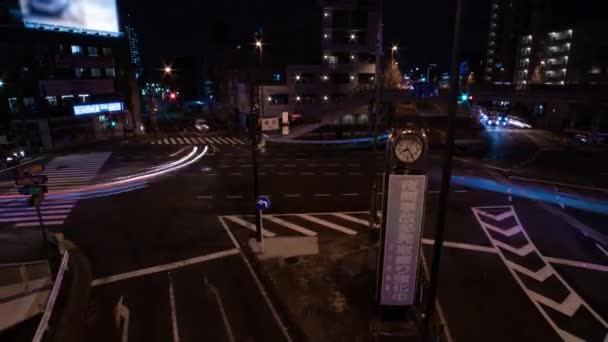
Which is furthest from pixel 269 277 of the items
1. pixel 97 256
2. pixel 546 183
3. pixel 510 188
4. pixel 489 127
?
pixel 489 127

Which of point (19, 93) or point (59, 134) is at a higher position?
point (19, 93)

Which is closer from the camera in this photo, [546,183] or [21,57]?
[546,183]

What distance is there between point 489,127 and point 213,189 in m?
43.4

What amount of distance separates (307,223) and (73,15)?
134ft

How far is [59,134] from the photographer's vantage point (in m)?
38.8

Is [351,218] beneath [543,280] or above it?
above

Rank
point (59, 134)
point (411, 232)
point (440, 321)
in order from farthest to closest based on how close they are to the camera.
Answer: point (59, 134) < point (440, 321) < point (411, 232)

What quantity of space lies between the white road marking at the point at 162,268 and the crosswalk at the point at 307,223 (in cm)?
234

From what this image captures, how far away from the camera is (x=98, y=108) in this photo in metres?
42.5

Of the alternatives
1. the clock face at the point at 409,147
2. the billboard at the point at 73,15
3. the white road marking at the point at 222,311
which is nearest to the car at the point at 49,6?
the billboard at the point at 73,15

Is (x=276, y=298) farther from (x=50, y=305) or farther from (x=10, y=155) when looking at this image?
(x=10, y=155)

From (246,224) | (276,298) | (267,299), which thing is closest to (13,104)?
(246,224)

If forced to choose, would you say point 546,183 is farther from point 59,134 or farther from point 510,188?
point 59,134

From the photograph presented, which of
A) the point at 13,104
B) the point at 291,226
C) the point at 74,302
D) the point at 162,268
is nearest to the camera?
the point at 74,302
